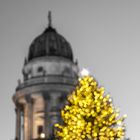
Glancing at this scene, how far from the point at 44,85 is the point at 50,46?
428 inches

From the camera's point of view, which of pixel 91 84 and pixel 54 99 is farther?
pixel 54 99

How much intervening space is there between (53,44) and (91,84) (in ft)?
231

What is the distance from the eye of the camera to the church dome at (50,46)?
11256 centimetres

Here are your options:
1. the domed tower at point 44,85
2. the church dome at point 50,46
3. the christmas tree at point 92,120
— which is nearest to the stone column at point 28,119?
the domed tower at point 44,85

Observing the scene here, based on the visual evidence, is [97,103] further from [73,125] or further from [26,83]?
[26,83]

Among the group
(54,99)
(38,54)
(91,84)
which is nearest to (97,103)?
(91,84)

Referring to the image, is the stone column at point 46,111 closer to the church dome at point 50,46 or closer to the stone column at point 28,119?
the stone column at point 28,119

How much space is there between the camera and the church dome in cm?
11256

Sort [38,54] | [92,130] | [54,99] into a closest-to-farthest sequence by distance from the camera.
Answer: [92,130] → [54,99] → [38,54]

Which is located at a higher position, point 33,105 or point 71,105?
point 33,105

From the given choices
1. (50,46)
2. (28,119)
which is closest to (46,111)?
(28,119)

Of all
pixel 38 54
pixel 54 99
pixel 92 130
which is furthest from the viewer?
pixel 38 54

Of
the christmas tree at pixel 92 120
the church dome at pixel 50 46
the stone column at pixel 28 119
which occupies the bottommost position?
the christmas tree at pixel 92 120

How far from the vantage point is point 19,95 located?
10756cm
